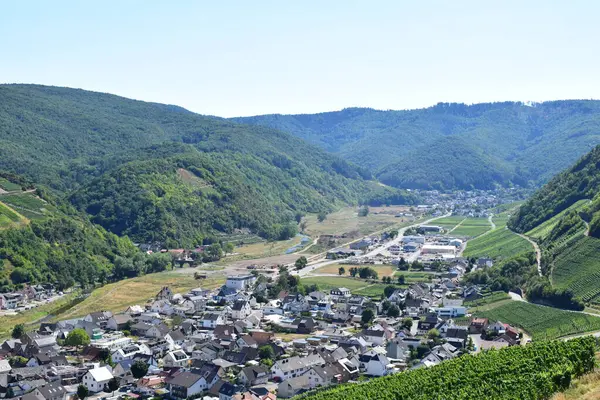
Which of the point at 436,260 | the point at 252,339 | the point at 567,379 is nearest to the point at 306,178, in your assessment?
the point at 436,260

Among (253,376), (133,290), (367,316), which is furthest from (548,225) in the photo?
(253,376)

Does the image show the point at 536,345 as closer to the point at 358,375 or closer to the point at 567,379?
the point at 567,379

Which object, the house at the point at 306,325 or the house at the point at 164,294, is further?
the house at the point at 164,294

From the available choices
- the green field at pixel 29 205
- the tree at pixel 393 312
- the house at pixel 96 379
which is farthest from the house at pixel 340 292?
the green field at pixel 29 205

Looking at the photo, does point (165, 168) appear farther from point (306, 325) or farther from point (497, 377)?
point (497, 377)

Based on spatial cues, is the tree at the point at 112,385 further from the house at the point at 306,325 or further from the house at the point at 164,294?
the house at the point at 164,294

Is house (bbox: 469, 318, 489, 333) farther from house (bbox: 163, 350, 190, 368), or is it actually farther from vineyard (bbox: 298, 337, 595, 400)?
house (bbox: 163, 350, 190, 368)

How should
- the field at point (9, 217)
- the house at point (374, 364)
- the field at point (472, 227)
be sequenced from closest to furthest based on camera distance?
the house at point (374, 364)
the field at point (9, 217)
the field at point (472, 227)

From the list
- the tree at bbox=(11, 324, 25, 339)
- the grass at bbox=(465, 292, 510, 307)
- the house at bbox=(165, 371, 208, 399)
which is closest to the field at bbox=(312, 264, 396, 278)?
the grass at bbox=(465, 292, 510, 307)
